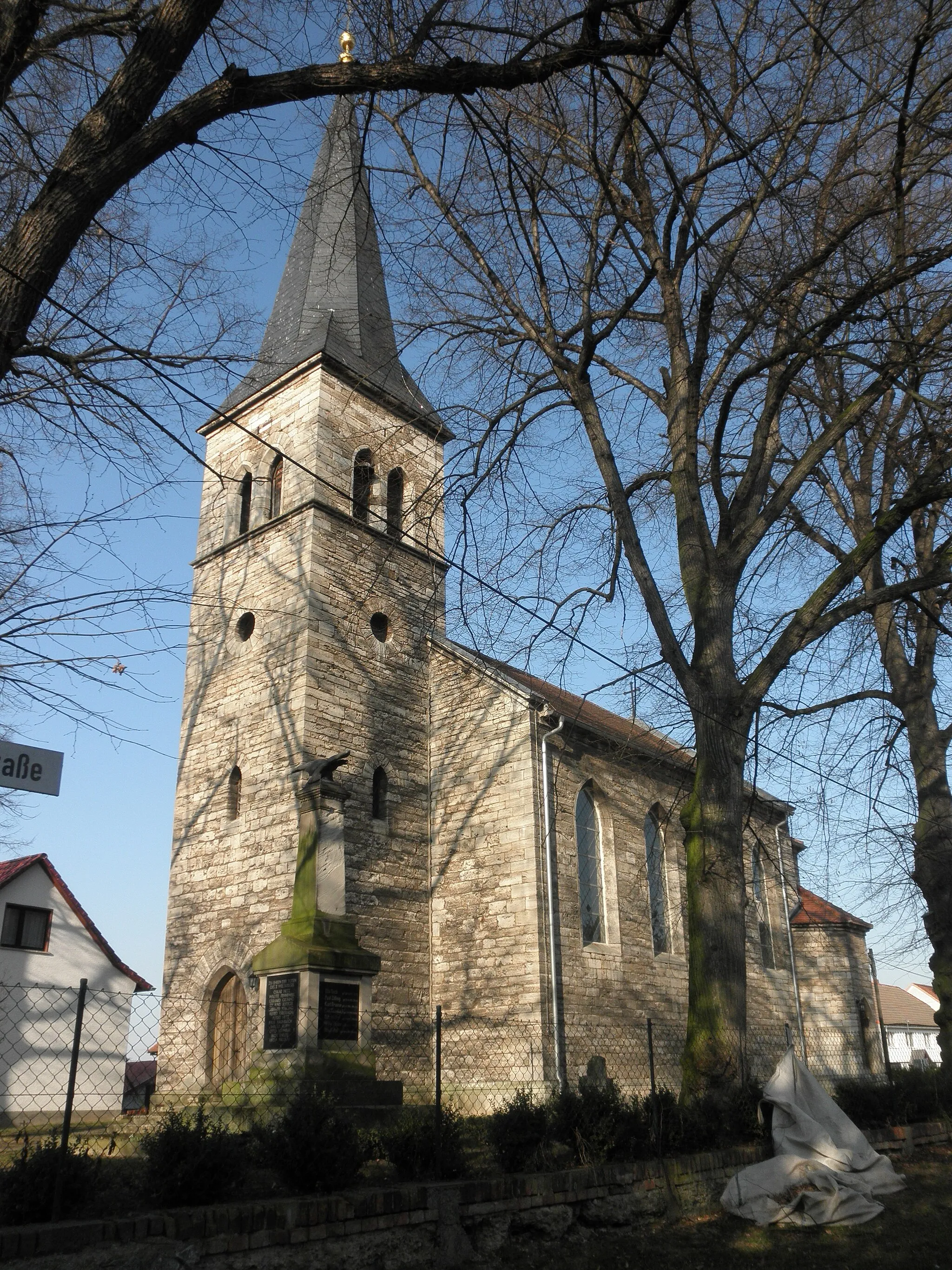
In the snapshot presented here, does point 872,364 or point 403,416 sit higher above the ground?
point 403,416

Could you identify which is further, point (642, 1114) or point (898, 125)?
point (898, 125)

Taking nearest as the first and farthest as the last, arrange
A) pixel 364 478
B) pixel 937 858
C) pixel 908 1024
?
pixel 937 858 → pixel 364 478 → pixel 908 1024

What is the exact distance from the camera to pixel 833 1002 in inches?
950

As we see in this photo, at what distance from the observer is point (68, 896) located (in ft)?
74.1

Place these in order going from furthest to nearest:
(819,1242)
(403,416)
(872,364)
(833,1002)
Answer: (833,1002)
(403,416)
(872,364)
(819,1242)

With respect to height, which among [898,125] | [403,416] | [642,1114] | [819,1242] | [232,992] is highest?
[403,416]

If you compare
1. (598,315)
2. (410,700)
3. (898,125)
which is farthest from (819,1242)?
(410,700)

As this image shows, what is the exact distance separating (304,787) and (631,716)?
3.70 m

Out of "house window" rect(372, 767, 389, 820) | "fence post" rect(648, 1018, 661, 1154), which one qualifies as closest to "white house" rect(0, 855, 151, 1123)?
"house window" rect(372, 767, 389, 820)

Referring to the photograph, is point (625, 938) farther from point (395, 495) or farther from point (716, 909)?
point (395, 495)

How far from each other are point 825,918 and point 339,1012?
59.0ft

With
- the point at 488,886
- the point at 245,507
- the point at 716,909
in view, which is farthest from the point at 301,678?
the point at 716,909

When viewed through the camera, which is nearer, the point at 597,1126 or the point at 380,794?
the point at 597,1126

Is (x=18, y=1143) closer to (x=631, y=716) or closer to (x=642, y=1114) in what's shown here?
(x=642, y=1114)
